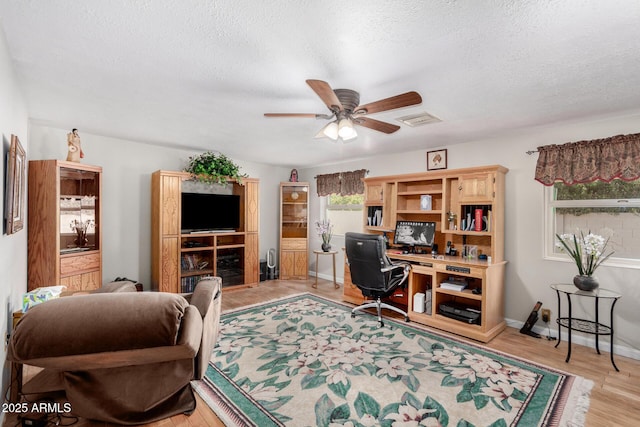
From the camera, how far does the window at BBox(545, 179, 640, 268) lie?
9.64 feet

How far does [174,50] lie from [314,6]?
0.92 m

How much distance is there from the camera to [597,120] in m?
2.97

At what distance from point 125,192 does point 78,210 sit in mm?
754

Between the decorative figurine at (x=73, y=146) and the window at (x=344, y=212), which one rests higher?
the decorative figurine at (x=73, y=146)

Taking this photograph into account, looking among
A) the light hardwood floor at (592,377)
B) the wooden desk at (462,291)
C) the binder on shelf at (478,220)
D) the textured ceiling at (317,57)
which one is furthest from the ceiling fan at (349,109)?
the light hardwood floor at (592,377)

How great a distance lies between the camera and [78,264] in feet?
11.2

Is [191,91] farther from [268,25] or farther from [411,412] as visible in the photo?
[411,412]

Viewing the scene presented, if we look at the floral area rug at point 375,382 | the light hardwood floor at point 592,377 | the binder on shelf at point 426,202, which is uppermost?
the binder on shelf at point 426,202

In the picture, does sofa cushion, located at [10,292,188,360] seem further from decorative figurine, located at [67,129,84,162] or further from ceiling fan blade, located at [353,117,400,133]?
decorative figurine, located at [67,129,84,162]

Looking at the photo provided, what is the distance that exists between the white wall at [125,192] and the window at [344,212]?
2.69m

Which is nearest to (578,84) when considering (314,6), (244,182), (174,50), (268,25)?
(314,6)

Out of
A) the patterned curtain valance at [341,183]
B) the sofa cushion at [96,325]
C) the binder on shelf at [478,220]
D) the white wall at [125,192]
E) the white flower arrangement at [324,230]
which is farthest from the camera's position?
the white flower arrangement at [324,230]

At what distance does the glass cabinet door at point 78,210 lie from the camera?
3.32 meters

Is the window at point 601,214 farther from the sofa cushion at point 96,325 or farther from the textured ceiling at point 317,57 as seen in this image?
the sofa cushion at point 96,325
